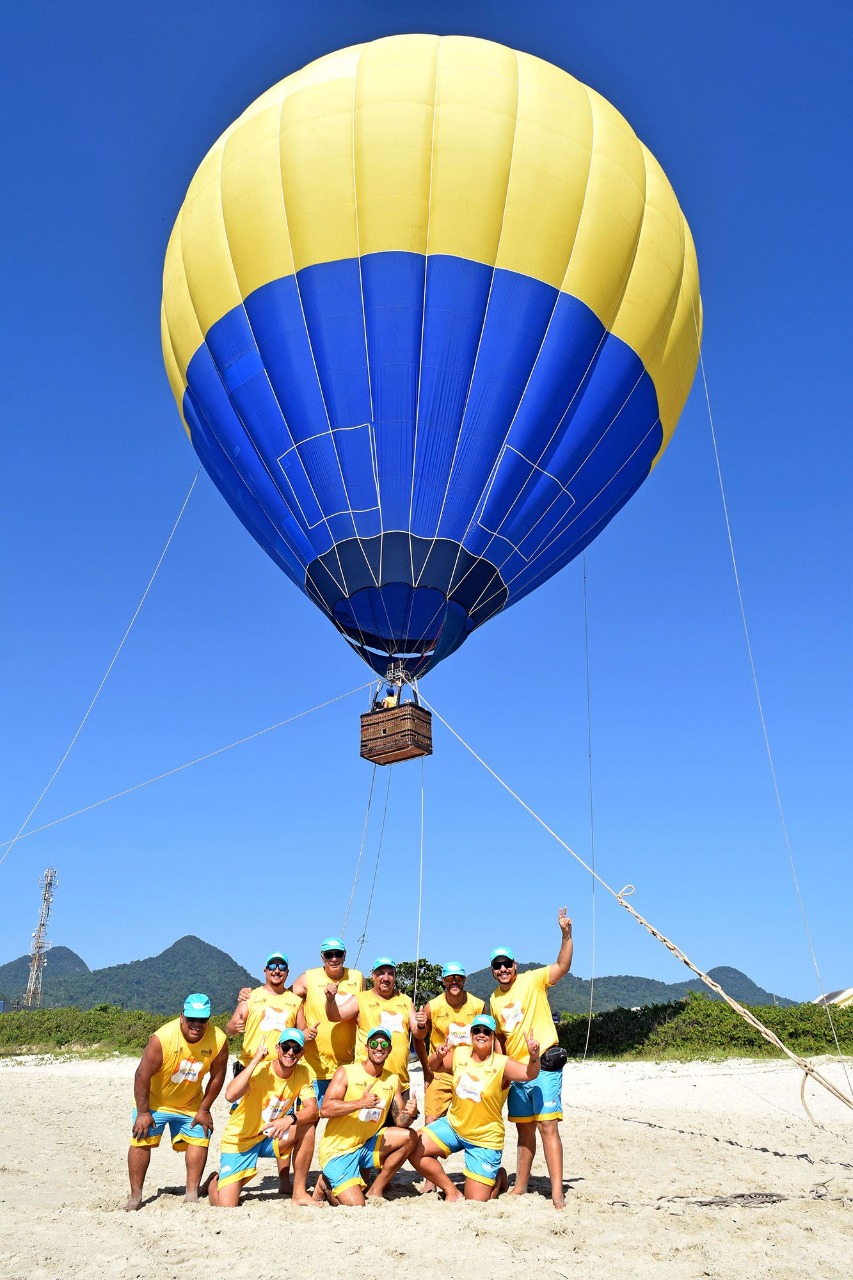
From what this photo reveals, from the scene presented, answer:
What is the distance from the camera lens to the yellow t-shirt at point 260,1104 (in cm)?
584

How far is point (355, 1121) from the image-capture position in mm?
5871

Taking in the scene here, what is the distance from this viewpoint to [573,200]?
11070 mm

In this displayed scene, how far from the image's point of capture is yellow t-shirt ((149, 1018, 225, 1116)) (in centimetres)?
587

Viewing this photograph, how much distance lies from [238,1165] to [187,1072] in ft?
2.13

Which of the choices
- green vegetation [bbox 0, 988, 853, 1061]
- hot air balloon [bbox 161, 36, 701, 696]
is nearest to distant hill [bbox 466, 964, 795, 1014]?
Result: green vegetation [bbox 0, 988, 853, 1061]

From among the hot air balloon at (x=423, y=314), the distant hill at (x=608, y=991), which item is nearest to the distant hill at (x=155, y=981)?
the distant hill at (x=608, y=991)

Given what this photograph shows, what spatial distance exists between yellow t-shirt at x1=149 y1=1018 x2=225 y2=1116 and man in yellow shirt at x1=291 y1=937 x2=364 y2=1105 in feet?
2.80

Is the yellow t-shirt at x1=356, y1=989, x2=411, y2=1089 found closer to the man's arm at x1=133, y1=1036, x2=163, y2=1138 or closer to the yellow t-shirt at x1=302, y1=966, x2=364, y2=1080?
the yellow t-shirt at x1=302, y1=966, x2=364, y2=1080

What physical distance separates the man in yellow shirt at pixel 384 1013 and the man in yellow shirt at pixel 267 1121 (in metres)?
0.61

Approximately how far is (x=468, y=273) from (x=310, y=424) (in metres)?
2.55

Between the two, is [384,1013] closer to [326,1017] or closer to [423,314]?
[326,1017]

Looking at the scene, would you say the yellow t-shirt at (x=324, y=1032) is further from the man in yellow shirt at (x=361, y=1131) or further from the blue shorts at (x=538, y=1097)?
the blue shorts at (x=538, y=1097)

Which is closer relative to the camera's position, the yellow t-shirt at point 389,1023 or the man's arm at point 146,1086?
the man's arm at point 146,1086

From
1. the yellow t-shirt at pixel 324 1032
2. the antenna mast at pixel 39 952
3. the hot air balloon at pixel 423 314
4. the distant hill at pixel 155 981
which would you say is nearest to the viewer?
the yellow t-shirt at pixel 324 1032
